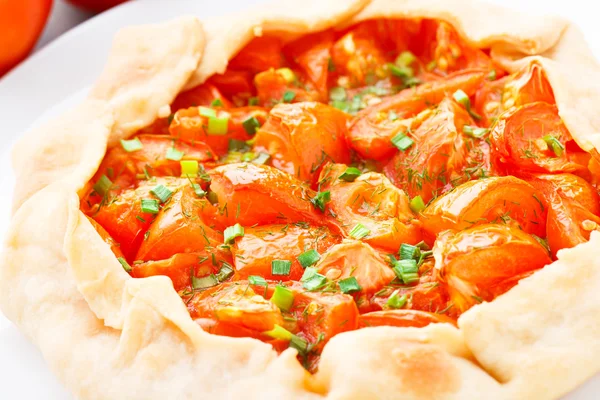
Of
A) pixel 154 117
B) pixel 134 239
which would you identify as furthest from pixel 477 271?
pixel 154 117

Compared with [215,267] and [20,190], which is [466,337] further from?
[20,190]

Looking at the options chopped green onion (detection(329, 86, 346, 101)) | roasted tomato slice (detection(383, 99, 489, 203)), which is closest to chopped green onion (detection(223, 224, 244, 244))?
roasted tomato slice (detection(383, 99, 489, 203))

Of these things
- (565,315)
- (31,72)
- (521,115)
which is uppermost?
(521,115)

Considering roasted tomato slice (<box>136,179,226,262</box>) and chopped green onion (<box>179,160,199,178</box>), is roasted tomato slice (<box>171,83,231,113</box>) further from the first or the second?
roasted tomato slice (<box>136,179,226,262</box>)

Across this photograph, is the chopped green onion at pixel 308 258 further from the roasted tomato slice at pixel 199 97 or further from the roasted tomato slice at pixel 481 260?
the roasted tomato slice at pixel 199 97

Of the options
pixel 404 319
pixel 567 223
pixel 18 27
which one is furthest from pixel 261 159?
pixel 18 27

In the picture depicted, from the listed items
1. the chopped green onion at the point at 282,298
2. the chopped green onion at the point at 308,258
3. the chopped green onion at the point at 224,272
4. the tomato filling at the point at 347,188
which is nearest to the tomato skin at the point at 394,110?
the tomato filling at the point at 347,188
